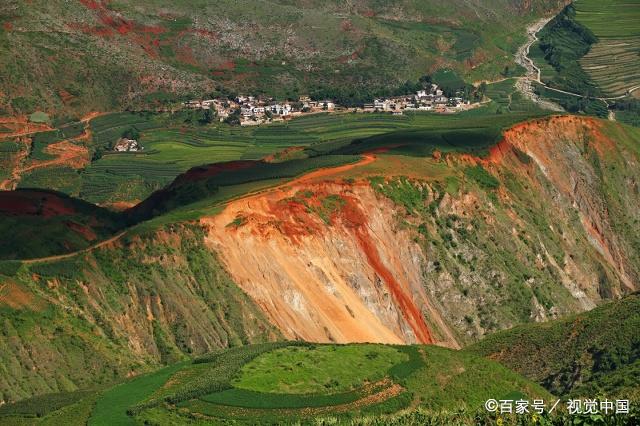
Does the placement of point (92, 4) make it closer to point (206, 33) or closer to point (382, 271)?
point (206, 33)

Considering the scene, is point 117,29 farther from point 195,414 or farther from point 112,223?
point 195,414

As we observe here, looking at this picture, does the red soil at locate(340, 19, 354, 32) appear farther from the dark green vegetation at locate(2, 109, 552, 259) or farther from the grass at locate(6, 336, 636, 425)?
the grass at locate(6, 336, 636, 425)

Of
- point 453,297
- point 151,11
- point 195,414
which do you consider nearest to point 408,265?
point 453,297

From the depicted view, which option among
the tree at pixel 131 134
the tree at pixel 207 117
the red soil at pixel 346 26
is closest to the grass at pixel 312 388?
the tree at pixel 131 134

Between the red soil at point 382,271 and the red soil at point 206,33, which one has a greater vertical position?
the red soil at point 206,33

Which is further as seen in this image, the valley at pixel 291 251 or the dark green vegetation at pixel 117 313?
the dark green vegetation at pixel 117 313

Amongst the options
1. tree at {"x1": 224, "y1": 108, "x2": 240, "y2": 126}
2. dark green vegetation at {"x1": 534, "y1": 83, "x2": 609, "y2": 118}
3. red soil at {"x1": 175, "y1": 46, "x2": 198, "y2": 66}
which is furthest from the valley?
red soil at {"x1": 175, "y1": 46, "x2": 198, "y2": 66}

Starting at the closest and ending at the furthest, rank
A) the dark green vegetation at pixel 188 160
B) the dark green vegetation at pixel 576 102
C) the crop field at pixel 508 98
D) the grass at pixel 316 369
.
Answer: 1. the grass at pixel 316 369
2. the dark green vegetation at pixel 188 160
3. the crop field at pixel 508 98
4. the dark green vegetation at pixel 576 102

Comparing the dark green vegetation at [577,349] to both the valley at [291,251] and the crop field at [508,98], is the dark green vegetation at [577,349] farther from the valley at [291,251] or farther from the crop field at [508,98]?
the crop field at [508,98]
